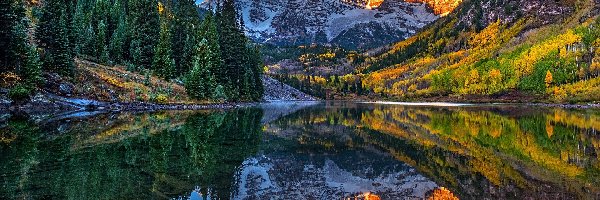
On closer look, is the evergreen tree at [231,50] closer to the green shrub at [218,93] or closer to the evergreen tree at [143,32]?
the green shrub at [218,93]

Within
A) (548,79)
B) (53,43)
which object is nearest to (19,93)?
(53,43)

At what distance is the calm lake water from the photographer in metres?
17.4

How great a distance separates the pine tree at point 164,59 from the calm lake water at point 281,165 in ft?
169

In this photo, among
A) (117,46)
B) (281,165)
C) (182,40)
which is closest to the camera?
(281,165)

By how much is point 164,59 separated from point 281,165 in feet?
238

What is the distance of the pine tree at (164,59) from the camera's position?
90250mm

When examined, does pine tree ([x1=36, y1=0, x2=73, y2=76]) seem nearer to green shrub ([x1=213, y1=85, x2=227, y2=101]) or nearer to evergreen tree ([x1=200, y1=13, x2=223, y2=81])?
green shrub ([x1=213, y1=85, x2=227, y2=101])

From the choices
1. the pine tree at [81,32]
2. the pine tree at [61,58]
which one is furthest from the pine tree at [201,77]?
the pine tree at [81,32]

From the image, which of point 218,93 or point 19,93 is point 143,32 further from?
point 19,93

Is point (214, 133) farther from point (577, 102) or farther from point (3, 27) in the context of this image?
point (577, 102)

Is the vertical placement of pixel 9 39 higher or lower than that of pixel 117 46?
lower

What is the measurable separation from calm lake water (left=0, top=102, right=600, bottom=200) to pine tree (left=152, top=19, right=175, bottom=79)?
51492 millimetres

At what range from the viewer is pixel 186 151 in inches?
1080

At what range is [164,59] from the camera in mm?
90688
